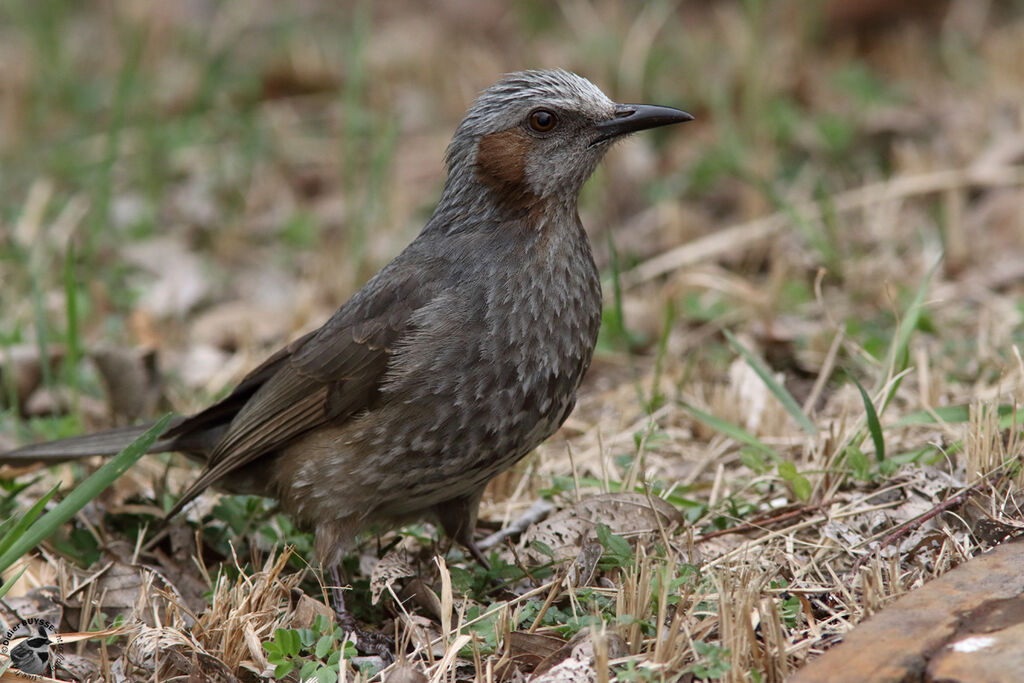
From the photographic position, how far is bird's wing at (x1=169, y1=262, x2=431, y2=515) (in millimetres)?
3982

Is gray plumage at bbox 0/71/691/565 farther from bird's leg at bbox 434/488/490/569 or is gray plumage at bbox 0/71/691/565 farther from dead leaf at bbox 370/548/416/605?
dead leaf at bbox 370/548/416/605

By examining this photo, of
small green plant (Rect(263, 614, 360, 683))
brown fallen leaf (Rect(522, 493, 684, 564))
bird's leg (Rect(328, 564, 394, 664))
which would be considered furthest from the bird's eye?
small green plant (Rect(263, 614, 360, 683))

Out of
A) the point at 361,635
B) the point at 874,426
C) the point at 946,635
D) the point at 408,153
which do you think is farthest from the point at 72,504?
the point at 408,153

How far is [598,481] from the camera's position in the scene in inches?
166

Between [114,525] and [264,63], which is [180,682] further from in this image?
[264,63]

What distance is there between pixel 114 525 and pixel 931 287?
3.73 meters

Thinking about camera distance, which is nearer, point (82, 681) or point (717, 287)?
point (82, 681)

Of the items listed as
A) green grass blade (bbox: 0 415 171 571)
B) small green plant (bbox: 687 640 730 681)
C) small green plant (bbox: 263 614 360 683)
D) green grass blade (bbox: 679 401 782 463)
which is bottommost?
small green plant (bbox: 263 614 360 683)

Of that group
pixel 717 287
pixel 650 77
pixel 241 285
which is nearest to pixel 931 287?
pixel 717 287

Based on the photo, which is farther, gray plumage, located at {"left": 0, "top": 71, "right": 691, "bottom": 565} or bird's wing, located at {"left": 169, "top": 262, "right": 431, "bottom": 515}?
bird's wing, located at {"left": 169, "top": 262, "right": 431, "bottom": 515}

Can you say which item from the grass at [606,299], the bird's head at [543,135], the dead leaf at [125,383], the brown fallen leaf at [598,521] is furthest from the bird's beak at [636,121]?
the dead leaf at [125,383]

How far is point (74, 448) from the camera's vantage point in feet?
13.9

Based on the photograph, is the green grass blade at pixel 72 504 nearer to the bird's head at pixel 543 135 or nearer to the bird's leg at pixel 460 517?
the bird's leg at pixel 460 517

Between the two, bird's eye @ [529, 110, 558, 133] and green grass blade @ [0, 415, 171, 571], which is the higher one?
bird's eye @ [529, 110, 558, 133]
